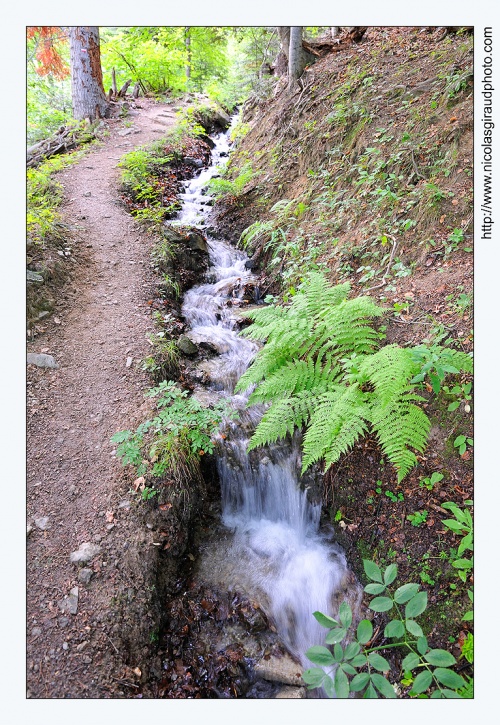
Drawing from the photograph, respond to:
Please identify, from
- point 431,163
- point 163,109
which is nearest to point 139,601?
point 431,163

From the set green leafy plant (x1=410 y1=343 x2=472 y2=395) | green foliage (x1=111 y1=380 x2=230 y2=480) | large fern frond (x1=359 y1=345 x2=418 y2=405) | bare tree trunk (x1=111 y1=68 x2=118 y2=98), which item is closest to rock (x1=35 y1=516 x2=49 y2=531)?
green foliage (x1=111 y1=380 x2=230 y2=480)

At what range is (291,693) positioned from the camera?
3117 millimetres

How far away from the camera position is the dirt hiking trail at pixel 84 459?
9.27ft

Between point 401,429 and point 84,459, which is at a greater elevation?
point 401,429

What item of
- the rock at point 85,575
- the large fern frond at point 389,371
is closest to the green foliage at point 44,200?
the rock at point 85,575

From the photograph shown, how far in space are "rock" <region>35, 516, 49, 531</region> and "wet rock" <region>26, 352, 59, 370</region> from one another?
1.86 metres

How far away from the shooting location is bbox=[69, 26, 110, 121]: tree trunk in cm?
1002

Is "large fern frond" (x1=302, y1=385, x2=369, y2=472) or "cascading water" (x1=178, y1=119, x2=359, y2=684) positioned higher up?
"large fern frond" (x1=302, y1=385, x2=369, y2=472)

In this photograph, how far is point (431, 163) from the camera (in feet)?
16.0

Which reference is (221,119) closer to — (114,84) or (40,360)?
(114,84)

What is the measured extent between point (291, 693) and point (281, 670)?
159 mm

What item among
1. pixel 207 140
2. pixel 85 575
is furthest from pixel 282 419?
pixel 207 140

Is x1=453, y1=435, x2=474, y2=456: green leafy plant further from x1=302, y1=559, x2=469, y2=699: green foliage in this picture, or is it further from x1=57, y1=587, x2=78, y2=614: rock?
x1=57, y1=587, x2=78, y2=614: rock

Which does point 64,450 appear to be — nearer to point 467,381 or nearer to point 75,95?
point 467,381
